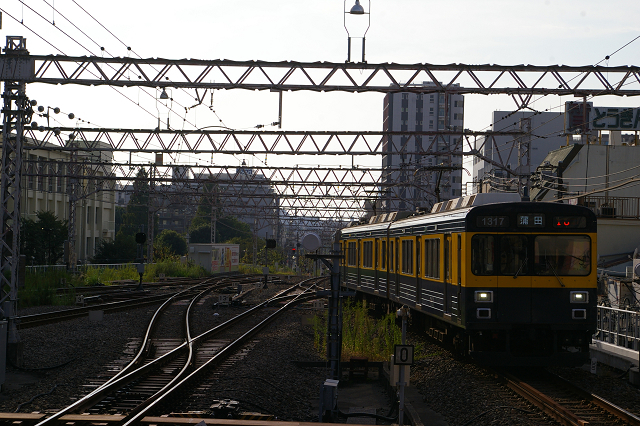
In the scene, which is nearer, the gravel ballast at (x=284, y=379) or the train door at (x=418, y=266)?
the gravel ballast at (x=284, y=379)

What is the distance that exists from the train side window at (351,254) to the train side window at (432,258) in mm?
9570

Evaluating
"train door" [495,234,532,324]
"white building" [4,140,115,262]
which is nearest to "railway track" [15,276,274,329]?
"train door" [495,234,532,324]

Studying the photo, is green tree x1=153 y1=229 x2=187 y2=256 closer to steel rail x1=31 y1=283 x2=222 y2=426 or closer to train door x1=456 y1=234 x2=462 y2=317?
steel rail x1=31 y1=283 x2=222 y2=426

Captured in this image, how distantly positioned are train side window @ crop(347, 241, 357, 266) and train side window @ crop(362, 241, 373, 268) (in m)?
1.52

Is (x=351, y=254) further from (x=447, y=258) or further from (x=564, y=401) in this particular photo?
(x=564, y=401)

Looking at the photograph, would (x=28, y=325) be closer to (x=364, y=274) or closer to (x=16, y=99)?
(x=16, y=99)

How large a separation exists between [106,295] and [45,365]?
1579 centimetres

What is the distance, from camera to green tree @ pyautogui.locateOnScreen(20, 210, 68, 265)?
40938 millimetres

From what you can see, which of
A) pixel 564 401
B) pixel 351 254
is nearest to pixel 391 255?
pixel 351 254

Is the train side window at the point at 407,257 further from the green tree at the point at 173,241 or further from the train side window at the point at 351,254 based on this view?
the green tree at the point at 173,241

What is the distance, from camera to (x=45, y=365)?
12.8m

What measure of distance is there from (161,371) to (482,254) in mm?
5668

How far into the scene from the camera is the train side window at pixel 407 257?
1556cm

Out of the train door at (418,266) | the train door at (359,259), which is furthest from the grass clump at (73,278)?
the train door at (418,266)
